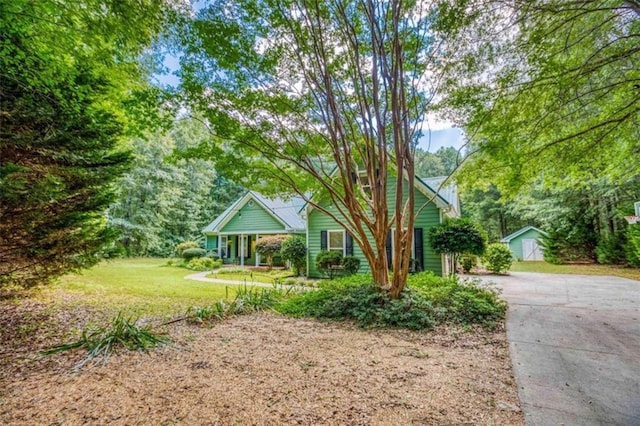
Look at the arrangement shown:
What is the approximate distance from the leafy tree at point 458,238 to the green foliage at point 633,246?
6648 mm

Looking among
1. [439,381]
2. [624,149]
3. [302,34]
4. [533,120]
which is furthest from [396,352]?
[624,149]

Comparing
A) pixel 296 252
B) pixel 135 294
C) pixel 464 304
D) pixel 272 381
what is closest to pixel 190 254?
pixel 296 252

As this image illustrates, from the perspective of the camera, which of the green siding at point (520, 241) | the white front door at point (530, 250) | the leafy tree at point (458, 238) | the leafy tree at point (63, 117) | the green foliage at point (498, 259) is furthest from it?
the green siding at point (520, 241)

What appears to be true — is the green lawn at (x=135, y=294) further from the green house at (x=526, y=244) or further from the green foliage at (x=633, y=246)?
the green house at (x=526, y=244)

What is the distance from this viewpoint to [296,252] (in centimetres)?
1248

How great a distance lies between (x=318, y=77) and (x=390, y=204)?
6383 millimetres

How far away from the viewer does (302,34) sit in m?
5.26

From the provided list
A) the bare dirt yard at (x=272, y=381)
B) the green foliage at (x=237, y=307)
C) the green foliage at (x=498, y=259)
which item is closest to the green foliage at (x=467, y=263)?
the green foliage at (x=498, y=259)

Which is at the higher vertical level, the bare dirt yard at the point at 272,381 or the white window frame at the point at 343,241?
the white window frame at the point at 343,241

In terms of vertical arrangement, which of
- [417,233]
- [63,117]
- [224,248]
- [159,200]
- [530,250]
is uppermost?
[159,200]

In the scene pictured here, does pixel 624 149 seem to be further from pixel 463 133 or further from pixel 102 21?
pixel 102 21

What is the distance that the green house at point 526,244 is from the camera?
22.3 m

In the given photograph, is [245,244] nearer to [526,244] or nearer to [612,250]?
[612,250]

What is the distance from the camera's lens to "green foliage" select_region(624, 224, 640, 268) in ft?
36.7
